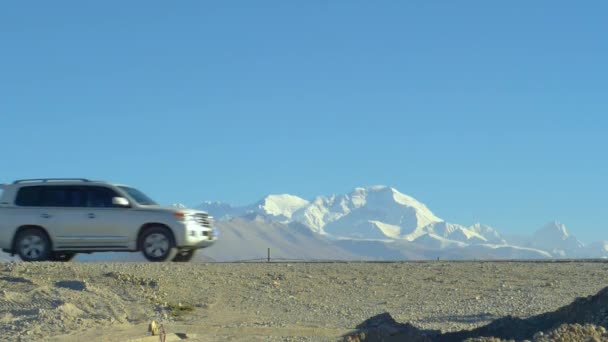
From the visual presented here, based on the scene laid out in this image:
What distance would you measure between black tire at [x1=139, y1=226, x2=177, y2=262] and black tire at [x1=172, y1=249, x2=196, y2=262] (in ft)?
1.98

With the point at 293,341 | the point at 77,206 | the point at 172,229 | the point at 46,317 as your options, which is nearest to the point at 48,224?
the point at 77,206

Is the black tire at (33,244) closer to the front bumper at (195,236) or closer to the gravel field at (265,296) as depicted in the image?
the gravel field at (265,296)

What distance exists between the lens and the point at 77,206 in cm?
1927

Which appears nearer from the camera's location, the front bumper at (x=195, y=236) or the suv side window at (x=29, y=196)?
the front bumper at (x=195, y=236)

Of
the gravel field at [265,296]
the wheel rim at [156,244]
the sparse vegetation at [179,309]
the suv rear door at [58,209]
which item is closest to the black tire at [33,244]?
the suv rear door at [58,209]

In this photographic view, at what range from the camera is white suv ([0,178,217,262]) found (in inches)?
749

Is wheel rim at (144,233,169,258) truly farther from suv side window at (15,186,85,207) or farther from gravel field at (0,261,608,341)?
suv side window at (15,186,85,207)

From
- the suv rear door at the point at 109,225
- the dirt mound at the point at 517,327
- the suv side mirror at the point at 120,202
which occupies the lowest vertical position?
the dirt mound at the point at 517,327

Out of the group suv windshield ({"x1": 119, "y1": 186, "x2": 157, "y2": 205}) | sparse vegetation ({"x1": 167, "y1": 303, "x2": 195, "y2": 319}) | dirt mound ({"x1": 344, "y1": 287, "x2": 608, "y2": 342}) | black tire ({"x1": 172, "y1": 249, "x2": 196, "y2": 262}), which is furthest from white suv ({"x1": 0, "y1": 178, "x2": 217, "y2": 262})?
dirt mound ({"x1": 344, "y1": 287, "x2": 608, "y2": 342})

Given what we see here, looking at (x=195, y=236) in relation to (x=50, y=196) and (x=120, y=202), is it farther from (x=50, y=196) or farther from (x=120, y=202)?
(x=50, y=196)

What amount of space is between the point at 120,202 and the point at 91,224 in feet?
2.48

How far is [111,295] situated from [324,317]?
3409 millimetres

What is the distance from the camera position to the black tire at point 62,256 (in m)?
19.7

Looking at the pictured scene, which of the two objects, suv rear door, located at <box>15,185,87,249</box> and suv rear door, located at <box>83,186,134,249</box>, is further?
suv rear door, located at <box>15,185,87,249</box>
